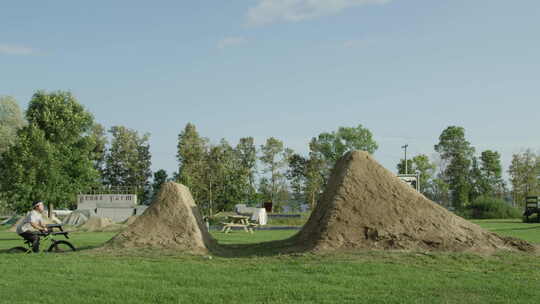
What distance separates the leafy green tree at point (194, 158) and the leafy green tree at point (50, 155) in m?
18.9

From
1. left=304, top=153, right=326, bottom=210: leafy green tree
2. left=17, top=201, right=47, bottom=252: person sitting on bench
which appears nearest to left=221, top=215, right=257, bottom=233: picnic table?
left=17, top=201, right=47, bottom=252: person sitting on bench

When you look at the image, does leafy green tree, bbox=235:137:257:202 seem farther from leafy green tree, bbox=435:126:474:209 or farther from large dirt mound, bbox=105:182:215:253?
large dirt mound, bbox=105:182:215:253

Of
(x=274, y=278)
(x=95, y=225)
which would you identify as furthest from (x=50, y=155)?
(x=274, y=278)

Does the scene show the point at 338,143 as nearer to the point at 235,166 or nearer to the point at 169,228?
the point at 235,166

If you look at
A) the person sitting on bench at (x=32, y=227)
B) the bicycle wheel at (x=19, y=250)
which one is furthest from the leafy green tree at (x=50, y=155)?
the person sitting on bench at (x=32, y=227)

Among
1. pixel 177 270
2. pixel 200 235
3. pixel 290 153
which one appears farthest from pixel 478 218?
pixel 177 270

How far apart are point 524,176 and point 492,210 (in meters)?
19.2

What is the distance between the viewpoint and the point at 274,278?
→ 10742 mm

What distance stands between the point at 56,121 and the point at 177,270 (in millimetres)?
36961

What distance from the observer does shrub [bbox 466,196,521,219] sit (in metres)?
53.8

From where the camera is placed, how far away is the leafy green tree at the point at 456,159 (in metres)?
72.3

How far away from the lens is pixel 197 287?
9.88 meters

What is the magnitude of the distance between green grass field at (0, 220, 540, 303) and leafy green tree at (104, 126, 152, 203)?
63.8m

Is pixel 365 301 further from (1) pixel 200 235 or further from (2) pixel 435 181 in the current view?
(2) pixel 435 181
